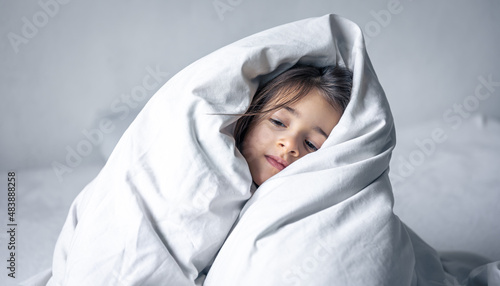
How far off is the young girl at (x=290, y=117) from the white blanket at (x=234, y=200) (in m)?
0.06

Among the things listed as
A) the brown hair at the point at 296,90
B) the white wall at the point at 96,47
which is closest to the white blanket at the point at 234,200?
the brown hair at the point at 296,90

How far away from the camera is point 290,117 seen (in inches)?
48.6

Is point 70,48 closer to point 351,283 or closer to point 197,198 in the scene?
point 197,198

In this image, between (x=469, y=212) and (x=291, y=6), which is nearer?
(x=469, y=212)

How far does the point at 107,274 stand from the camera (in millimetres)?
1014

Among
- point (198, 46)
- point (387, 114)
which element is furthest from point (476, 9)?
point (387, 114)

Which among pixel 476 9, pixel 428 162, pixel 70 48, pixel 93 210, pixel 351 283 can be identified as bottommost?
pixel 428 162

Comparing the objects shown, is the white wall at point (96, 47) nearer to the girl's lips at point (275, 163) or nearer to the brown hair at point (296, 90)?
the brown hair at point (296, 90)

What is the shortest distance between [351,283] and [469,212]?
1.02 meters

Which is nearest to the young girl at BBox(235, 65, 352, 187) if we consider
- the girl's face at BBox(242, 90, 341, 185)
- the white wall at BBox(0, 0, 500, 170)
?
the girl's face at BBox(242, 90, 341, 185)

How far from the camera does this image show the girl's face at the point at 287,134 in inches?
47.7

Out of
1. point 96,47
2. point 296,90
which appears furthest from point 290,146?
point 96,47

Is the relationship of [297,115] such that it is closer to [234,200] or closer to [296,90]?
[296,90]

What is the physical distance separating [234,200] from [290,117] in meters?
0.24
